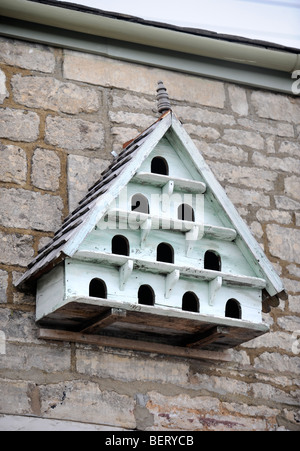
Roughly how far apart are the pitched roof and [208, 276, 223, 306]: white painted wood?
237 mm

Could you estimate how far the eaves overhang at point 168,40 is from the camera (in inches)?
253

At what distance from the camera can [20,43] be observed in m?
6.46

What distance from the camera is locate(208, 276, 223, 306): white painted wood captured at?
18.7ft

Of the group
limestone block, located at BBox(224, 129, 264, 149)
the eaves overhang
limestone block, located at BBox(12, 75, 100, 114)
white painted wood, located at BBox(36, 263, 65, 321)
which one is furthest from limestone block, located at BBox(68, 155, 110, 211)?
limestone block, located at BBox(224, 129, 264, 149)

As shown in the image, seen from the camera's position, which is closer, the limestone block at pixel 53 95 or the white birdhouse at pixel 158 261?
the white birdhouse at pixel 158 261

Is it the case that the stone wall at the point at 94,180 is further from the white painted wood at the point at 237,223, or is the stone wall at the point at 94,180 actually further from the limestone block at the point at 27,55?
the white painted wood at the point at 237,223

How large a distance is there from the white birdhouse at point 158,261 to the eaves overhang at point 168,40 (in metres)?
0.72

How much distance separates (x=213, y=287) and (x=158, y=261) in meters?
0.30

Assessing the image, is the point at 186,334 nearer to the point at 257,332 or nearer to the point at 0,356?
the point at 257,332

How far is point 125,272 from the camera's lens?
5516 mm

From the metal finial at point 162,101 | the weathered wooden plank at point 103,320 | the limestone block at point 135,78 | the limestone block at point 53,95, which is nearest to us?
the weathered wooden plank at point 103,320

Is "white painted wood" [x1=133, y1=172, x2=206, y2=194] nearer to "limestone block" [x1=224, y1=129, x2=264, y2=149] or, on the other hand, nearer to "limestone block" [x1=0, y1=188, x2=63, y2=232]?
"limestone block" [x1=0, y1=188, x2=63, y2=232]

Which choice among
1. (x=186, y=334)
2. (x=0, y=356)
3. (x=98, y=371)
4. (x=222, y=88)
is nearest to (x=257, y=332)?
(x=186, y=334)

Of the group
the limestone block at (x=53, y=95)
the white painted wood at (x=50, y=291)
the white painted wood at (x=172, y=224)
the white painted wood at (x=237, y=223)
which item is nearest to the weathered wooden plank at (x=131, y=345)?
the white painted wood at (x=50, y=291)
